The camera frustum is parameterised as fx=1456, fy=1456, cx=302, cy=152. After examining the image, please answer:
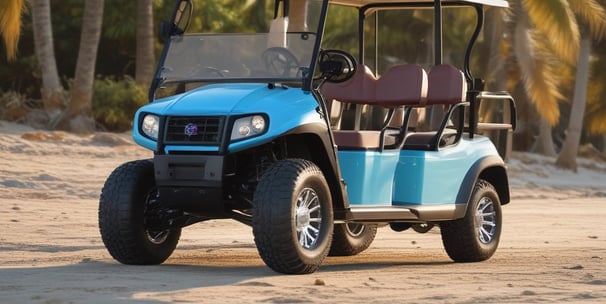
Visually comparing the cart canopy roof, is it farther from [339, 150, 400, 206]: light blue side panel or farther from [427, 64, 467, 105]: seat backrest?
[339, 150, 400, 206]: light blue side panel

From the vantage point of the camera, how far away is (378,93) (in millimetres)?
10281

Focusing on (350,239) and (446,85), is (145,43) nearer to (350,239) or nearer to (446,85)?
(350,239)

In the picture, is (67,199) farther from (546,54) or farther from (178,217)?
(546,54)

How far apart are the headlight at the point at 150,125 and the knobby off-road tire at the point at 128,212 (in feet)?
1.15

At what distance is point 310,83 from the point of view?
8.73 meters

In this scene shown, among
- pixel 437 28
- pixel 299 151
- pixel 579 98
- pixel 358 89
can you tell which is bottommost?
pixel 579 98

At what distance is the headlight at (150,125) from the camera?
853 cm

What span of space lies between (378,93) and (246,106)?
217 cm

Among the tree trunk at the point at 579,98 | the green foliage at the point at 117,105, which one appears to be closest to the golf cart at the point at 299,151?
the green foliage at the point at 117,105

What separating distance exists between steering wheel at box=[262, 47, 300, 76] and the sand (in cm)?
123

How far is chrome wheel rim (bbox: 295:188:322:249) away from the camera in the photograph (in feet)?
27.6

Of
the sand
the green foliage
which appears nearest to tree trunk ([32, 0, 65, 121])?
the green foliage

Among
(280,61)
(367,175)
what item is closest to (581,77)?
(367,175)

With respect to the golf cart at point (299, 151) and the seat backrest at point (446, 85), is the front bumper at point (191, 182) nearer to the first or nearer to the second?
the golf cart at point (299, 151)
